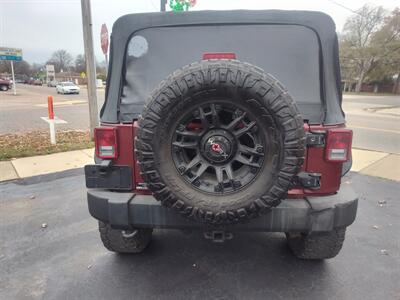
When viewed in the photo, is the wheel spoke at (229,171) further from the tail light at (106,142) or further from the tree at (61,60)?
the tree at (61,60)

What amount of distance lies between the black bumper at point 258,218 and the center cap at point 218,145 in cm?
50

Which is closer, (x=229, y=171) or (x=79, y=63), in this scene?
(x=229, y=171)

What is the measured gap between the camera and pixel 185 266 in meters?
2.79

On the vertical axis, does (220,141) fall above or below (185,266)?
above

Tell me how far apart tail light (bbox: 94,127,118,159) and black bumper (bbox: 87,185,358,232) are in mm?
304

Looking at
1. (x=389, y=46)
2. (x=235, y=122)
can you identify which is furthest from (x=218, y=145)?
(x=389, y=46)

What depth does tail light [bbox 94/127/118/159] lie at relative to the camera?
7.48ft

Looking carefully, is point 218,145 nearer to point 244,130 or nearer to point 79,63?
point 244,130

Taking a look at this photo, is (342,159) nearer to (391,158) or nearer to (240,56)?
(240,56)

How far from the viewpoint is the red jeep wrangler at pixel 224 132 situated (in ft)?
6.32

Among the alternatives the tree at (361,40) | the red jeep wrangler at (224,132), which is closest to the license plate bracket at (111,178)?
the red jeep wrangler at (224,132)

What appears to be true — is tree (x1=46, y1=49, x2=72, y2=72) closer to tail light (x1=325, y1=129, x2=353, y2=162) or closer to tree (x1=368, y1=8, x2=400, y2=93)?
tree (x1=368, y1=8, x2=400, y2=93)

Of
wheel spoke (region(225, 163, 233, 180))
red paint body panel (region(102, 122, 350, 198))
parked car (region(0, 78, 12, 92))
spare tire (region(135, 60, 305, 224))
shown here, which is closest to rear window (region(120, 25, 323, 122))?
red paint body panel (region(102, 122, 350, 198))

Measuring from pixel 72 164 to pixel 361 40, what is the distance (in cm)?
6236
